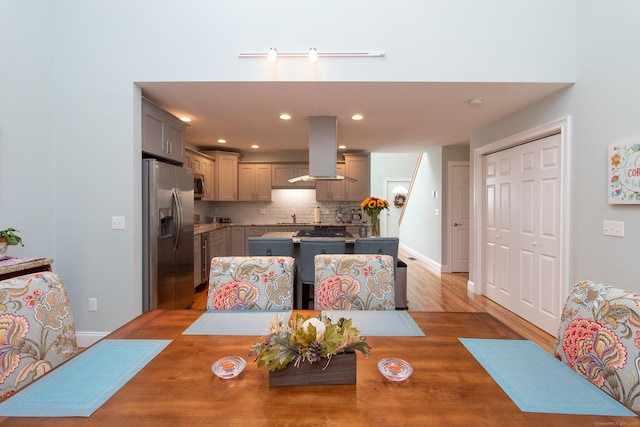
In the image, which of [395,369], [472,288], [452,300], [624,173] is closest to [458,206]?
[472,288]

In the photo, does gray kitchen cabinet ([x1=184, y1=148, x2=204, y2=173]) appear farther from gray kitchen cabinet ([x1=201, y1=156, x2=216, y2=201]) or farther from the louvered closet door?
the louvered closet door

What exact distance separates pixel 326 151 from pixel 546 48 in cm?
231

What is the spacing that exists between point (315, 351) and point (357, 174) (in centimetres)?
555

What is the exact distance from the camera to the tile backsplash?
659cm

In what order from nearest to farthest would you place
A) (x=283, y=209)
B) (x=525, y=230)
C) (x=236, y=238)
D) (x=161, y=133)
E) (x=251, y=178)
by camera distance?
1. (x=161, y=133)
2. (x=525, y=230)
3. (x=236, y=238)
4. (x=251, y=178)
5. (x=283, y=209)

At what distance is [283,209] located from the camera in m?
6.61

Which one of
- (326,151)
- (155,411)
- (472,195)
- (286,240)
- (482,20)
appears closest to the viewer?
(155,411)

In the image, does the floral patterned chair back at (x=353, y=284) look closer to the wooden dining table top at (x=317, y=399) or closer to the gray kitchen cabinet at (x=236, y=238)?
the wooden dining table top at (x=317, y=399)

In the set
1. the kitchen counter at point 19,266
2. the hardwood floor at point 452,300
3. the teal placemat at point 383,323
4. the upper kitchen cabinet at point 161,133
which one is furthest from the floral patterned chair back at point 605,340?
the upper kitchen cabinet at point 161,133

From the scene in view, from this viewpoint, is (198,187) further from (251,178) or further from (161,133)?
(161,133)

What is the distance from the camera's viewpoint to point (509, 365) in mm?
1046

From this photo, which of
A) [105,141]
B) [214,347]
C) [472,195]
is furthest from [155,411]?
[472,195]

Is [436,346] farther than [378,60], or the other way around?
[378,60]

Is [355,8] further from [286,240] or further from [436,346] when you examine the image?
[436,346]
